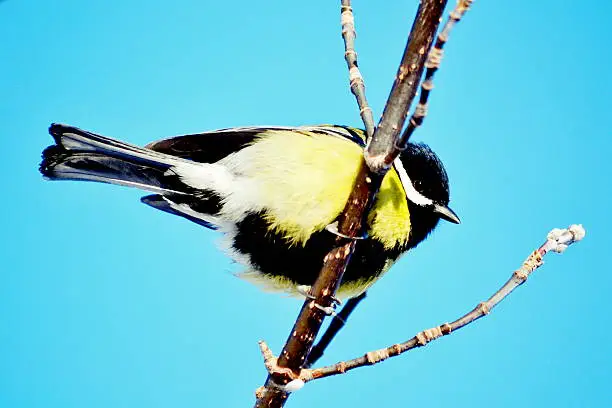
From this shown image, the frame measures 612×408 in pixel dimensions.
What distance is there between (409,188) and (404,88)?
0.88 meters

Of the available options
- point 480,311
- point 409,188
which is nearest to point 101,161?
point 409,188

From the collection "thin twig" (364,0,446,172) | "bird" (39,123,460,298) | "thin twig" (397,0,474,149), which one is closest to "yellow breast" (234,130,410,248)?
"bird" (39,123,460,298)

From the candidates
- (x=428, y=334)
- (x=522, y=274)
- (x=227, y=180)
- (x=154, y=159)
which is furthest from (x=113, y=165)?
(x=522, y=274)

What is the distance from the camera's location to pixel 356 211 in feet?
Result: 5.47

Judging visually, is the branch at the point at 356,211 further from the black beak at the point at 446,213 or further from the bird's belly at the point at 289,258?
the black beak at the point at 446,213

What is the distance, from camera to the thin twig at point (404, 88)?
137cm

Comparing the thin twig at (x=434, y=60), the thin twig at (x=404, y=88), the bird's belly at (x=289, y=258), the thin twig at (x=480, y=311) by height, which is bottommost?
the thin twig at (x=480, y=311)

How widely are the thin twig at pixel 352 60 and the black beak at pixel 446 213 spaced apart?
665 mm

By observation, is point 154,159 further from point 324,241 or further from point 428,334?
point 428,334

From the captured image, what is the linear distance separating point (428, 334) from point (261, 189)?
0.74m

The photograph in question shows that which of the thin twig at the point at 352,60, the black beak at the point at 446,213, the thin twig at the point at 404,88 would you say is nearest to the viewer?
the thin twig at the point at 404,88

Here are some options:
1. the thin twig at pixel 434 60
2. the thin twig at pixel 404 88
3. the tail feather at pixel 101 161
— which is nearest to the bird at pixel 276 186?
the tail feather at pixel 101 161

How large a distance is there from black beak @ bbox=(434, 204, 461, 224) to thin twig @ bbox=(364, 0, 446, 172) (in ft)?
2.77

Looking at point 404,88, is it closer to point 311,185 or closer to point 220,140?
point 311,185
